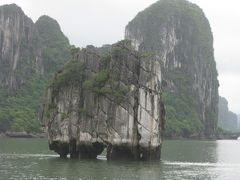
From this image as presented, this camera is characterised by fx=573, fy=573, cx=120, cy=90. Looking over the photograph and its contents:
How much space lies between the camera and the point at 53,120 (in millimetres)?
50688

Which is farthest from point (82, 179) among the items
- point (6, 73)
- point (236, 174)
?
point (6, 73)

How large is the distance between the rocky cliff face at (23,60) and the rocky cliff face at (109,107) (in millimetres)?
79799

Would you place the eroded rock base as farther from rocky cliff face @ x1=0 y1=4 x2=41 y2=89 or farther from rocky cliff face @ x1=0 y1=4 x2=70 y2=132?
rocky cliff face @ x1=0 y1=4 x2=41 y2=89

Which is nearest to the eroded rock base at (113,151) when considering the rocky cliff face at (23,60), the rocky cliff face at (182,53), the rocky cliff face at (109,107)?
the rocky cliff face at (109,107)

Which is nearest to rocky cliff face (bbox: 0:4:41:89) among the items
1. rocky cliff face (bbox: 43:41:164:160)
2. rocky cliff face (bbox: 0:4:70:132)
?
rocky cliff face (bbox: 0:4:70:132)

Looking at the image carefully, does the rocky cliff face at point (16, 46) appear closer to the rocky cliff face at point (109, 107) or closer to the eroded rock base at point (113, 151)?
the rocky cliff face at point (109, 107)

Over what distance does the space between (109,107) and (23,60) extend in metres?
105

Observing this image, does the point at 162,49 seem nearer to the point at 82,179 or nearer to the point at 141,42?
the point at 141,42

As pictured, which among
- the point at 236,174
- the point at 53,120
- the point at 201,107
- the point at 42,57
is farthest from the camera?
the point at 201,107

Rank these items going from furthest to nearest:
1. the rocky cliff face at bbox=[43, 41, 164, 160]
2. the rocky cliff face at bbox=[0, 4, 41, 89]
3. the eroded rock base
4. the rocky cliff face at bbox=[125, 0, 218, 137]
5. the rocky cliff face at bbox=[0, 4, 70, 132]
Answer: the rocky cliff face at bbox=[125, 0, 218, 137] → the rocky cliff face at bbox=[0, 4, 41, 89] → the rocky cliff face at bbox=[0, 4, 70, 132] → the eroded rock base → the rocky cliff face at bbox=[43, 41, 164, 160]

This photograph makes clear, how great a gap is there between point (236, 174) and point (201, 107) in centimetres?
14164

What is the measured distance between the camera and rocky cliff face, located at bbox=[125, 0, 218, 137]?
579 ft

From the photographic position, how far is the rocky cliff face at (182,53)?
17662 cm

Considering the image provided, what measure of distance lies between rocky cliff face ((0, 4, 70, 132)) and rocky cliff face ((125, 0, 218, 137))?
30605mm
